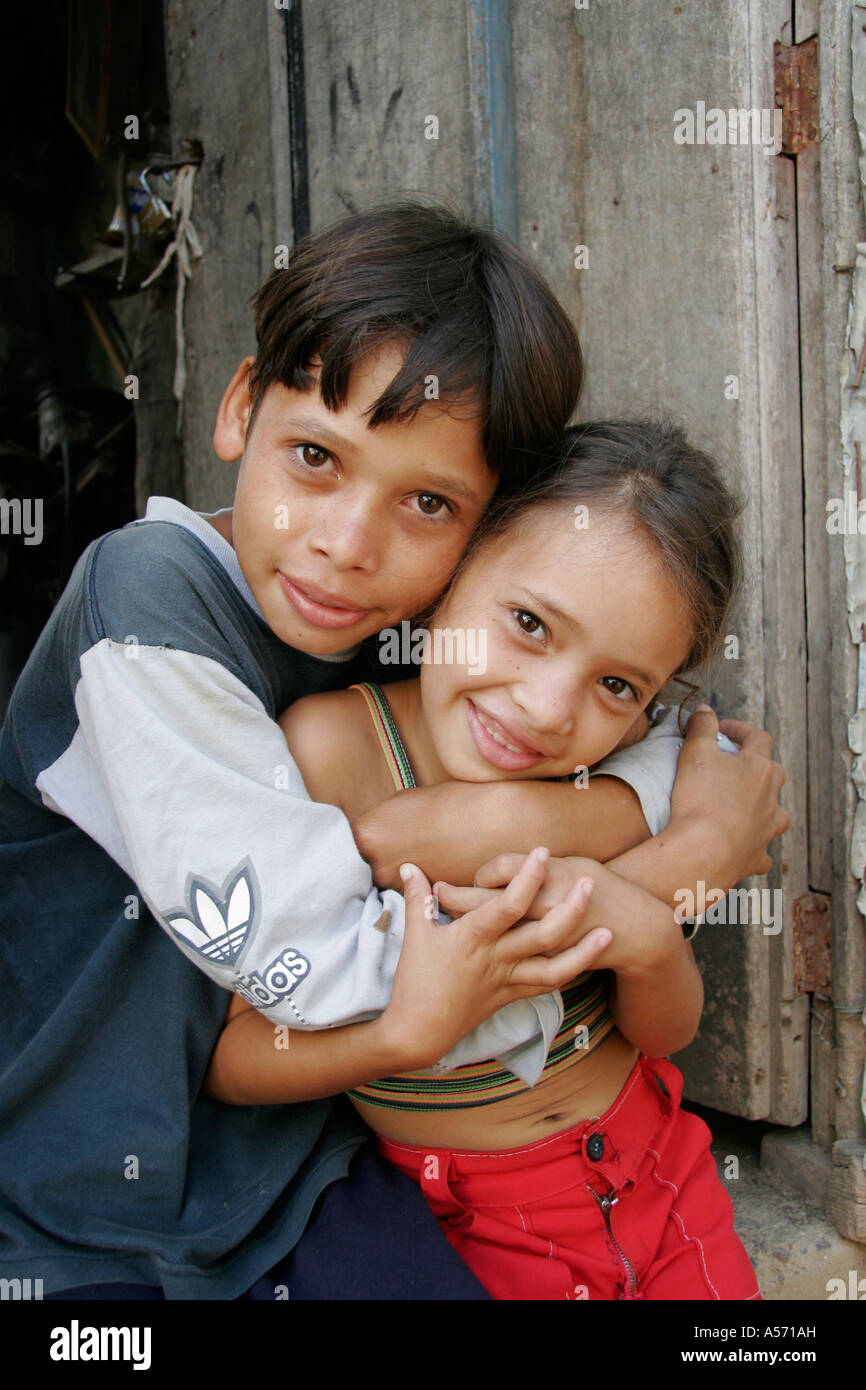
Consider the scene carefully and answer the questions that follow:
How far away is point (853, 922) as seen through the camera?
1.92 meters

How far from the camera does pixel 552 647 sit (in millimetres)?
1470

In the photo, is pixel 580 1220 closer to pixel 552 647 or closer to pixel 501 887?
pixel 501 887

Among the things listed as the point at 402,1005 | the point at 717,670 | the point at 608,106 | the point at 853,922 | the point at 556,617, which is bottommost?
the point at 853,922

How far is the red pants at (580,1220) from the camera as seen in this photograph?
1483 mm

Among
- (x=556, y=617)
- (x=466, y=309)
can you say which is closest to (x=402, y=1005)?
(x=556, y=617)

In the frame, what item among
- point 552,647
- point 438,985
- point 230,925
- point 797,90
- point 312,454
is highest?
point 797,90

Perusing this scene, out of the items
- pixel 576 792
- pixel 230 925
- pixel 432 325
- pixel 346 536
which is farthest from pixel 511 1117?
pixel 432 325

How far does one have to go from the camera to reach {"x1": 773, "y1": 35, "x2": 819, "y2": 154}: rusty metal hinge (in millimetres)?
1858

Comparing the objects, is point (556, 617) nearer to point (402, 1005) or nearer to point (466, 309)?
point (466, 309)

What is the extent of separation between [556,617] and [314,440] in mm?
391

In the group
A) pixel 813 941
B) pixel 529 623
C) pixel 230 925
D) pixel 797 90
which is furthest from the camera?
pixel 813 941

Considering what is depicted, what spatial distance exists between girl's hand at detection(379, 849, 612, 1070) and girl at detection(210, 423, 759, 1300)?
7 centimetres

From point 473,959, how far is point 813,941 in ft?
3.22

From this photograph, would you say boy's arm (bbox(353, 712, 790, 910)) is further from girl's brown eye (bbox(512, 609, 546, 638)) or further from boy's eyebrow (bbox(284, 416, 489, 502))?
boy's eyebrow (bbox(284, 416, 489, 502))
